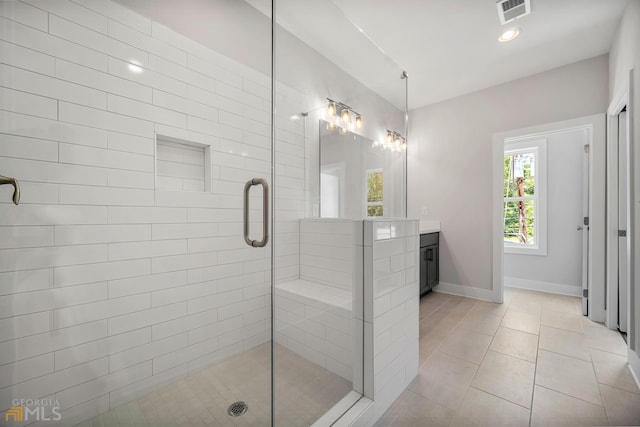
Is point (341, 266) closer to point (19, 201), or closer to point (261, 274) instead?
point (261, 274)

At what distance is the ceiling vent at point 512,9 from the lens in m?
1.92

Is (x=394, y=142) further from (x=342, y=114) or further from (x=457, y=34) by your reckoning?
(x=457, y=34)

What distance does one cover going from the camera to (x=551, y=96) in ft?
9.16

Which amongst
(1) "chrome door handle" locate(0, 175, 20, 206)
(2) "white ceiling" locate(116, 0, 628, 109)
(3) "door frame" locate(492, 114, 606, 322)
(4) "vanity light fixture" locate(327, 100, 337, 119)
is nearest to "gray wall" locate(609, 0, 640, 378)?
(2) "white ceiling" locate(116, 0, 628, 109)

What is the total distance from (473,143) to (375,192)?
7.48 feet

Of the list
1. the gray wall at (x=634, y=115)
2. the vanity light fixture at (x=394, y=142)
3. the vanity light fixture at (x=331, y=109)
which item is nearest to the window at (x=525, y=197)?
the gray wall at (x=634, y=115)

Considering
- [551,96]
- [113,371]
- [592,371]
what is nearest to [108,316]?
[113,371]

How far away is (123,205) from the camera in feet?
4.08

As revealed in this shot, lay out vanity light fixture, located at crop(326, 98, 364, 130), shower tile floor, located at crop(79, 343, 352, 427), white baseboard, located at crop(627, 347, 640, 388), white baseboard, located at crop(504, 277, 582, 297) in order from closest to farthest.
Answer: shower tile floor, located at crop(79, 343, 352, 427) → white baseboard, located at crop(627, 347, 640, 388) → vanity light fixture, located at crop(326, 98, 364, 130) → white baseboard, located at crop(504, 277, 582, 297)

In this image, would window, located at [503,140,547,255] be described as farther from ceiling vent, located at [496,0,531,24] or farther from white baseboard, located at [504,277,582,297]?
ceiling vent, located at [496,0,531,24]

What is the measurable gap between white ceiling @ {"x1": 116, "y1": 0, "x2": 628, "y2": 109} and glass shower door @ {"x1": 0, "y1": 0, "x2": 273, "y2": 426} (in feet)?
0.22

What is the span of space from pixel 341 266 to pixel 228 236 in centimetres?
69

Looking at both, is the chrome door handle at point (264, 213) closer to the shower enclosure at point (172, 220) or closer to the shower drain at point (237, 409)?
the shower enclosure at point (172, 220)

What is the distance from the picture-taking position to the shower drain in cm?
125
